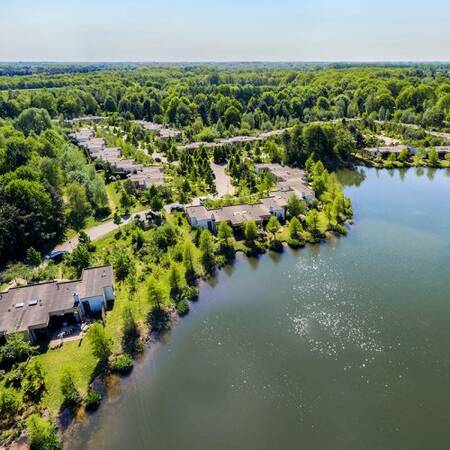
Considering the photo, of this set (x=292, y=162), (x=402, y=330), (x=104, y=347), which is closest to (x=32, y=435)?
(x=104, y=347)

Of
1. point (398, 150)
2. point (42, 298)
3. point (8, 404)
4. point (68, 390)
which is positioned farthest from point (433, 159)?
point (8, 404)

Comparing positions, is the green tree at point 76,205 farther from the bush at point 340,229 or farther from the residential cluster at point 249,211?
the bush at point 340,229

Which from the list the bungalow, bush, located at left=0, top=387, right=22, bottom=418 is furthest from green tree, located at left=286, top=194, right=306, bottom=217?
the bungalow

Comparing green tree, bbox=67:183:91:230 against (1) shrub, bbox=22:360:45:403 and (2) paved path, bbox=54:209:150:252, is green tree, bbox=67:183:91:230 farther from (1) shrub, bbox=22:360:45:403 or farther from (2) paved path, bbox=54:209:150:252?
(1) shrub, bbox=22:360:45:403

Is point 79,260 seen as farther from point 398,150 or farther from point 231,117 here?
point 231,117

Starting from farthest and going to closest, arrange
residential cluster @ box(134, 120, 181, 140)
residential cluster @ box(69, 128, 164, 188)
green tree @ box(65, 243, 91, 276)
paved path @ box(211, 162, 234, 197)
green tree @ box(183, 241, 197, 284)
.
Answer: residential cluster @ box(134, 120, 181, 140) → residential cluster @ box(69, 128, 164, 188) → paved path @ box(211, 162, 234, 197) → green tree @ box(65, 243, 91, 276) → green tree @ box(183, 241, 197, 284)

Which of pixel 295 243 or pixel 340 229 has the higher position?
pixel 340 229
